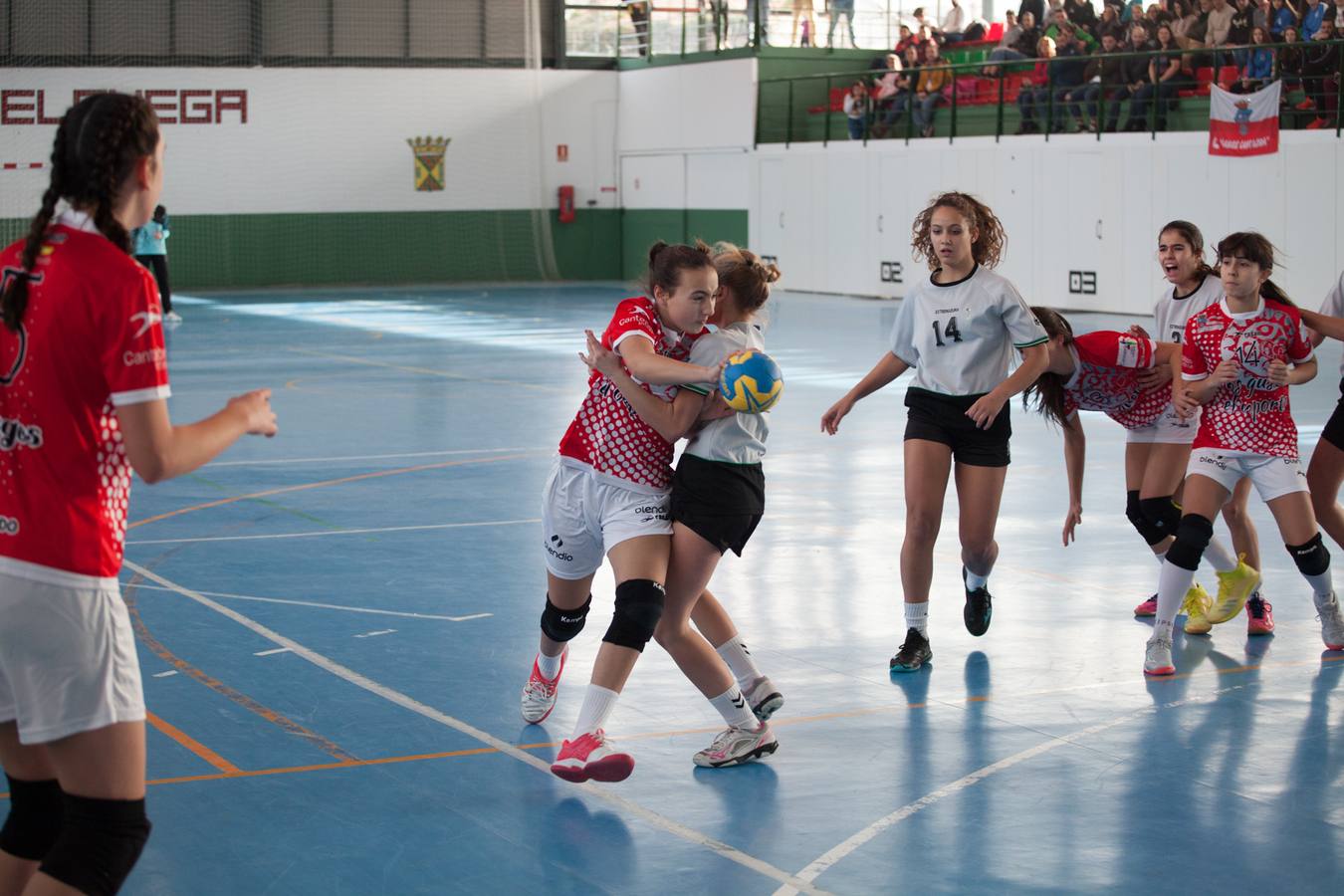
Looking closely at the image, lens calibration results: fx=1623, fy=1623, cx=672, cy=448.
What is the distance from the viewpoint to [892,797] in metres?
5.07

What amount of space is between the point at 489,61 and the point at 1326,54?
19.3 m

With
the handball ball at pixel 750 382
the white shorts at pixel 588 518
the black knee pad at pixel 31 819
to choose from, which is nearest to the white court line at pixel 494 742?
the white shorts at pixel 588 518

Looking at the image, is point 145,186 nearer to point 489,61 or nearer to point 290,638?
point 290,638

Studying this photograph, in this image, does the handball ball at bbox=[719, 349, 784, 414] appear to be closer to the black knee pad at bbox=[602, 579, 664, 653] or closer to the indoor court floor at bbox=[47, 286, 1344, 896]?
the black knee pad at bbox=[602, 579, 664, 653]

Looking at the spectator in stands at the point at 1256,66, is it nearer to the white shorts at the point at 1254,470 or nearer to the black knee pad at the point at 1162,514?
the black knee pad at the point at 1162,514

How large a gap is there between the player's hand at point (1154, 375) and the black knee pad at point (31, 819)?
4989 mm

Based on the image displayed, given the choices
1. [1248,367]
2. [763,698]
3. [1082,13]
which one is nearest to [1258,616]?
[1248,367]

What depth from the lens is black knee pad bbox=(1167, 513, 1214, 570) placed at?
640 centimetres

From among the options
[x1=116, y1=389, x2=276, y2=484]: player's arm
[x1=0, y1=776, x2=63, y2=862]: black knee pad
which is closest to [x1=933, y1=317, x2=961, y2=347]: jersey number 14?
[x1=116, y1=389, x2=276, y2=484]: player's arm

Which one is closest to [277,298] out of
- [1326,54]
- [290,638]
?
[1326,54]

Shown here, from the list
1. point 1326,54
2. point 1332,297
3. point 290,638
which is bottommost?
point 290,638

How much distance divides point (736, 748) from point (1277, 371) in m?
2.71

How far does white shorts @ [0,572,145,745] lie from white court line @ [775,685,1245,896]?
6.41ft

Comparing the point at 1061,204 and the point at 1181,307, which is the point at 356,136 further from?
the point at 1181,307
